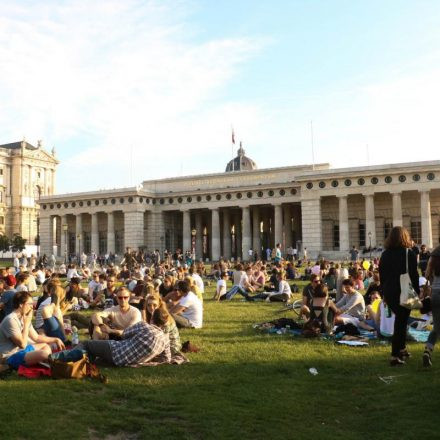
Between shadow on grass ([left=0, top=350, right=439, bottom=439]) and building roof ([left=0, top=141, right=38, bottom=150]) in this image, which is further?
building roof ([left=0, top=141, right=38, bottom=150])

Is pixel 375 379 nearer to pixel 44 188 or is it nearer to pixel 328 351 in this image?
pixel 328 351

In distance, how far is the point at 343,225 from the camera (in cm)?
4753

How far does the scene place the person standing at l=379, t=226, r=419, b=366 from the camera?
8.85 metres

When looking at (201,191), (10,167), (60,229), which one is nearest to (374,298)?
(201,191)

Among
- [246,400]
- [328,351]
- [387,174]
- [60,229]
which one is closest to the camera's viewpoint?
[246,400]

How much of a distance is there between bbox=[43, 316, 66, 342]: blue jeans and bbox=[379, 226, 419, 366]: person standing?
611 cm

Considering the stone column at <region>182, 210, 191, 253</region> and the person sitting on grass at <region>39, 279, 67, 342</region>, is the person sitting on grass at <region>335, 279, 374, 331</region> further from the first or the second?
the stone column at <region>182, 210, 191, 253</region>

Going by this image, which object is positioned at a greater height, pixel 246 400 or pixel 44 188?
pixel 44 188

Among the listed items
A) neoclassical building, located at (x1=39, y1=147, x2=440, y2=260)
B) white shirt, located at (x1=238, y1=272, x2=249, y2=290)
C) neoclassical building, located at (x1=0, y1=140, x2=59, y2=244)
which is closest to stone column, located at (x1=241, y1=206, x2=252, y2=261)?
neoclassical building, located at (x1=39, y1=147, x2=440, y2=260)

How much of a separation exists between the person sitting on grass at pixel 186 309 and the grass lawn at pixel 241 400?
2806 millimetres

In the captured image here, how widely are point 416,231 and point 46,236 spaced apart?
39838 mm

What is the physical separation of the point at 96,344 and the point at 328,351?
167 inches

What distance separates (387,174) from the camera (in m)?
45.5

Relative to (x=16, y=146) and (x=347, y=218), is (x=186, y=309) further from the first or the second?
(x=16, y=146)
